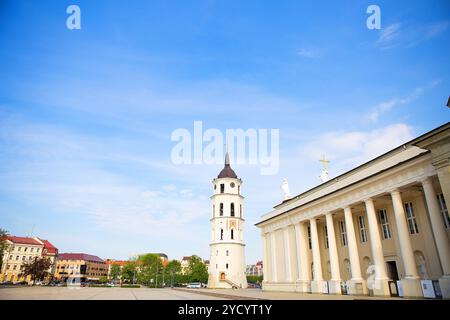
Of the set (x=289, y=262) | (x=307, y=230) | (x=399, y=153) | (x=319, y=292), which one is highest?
(x=399, y=153)

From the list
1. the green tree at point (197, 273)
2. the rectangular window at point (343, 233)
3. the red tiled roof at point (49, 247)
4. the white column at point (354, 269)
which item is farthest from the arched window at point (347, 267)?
the red tiled roof at point (49, 247)

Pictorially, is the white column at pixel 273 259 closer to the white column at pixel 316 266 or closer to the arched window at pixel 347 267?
the white column at pixel 316 266

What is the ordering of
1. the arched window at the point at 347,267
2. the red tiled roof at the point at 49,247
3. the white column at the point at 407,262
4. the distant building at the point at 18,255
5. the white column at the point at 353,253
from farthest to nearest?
the red tiled roof at the point at 49,247, the distant building at the point at 18,255, the arched window at the point at 347,267, the white column at the point at 353,253, the white column at the point at 407,262

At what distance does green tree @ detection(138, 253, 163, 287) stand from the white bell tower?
1728 inches

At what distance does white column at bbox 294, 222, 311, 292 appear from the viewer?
107 ft

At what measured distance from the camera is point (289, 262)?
35.8 m

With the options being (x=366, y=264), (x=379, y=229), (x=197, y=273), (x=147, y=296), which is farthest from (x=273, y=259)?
(x=197, y=273)

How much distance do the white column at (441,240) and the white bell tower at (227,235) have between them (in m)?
45.6

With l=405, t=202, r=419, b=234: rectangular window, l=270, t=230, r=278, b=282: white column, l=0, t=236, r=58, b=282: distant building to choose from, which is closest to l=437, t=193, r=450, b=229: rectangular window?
l=405, t=202, r=419, b=234: rectangular window

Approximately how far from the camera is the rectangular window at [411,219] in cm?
2352
